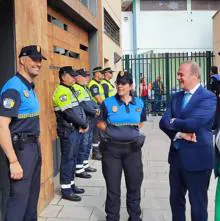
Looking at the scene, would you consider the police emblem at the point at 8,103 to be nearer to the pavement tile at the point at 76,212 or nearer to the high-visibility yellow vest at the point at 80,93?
the pavement tile at the point at 76,212

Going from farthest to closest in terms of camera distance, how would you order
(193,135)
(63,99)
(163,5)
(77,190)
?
(163,5) → (77,190) → (63,99) → (193,135)

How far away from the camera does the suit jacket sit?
159 inches

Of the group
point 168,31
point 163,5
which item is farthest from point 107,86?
point 163,5

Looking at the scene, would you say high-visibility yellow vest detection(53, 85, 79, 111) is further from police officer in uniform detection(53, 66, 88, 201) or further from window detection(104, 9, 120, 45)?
window detection(104, 9, 120, 45)

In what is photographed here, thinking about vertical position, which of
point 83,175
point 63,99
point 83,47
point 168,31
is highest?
point 168,31

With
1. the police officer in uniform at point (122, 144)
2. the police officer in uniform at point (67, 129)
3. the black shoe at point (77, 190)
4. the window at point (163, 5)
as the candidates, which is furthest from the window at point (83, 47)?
the window at point (163, 5)

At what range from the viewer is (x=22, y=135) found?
156 inches

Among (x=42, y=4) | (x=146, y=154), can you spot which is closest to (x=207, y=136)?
(x=42, y=4)

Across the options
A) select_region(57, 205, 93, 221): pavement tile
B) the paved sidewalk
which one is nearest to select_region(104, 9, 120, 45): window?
the paved sidewalk

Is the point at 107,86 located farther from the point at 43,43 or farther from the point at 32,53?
the point at 32,53

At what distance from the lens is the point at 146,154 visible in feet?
32.1

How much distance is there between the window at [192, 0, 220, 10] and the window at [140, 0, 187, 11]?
0.82 metres

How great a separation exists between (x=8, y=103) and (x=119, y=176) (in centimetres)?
169

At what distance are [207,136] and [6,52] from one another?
244 cm
